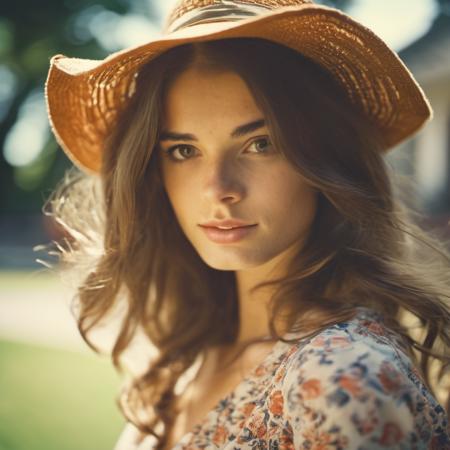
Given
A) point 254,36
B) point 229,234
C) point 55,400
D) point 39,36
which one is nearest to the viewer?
point 254,36

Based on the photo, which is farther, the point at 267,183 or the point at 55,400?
the point at 55,400

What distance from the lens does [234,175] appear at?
179cm

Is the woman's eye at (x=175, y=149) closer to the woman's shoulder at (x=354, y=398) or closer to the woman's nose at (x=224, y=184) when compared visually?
the woman's nose at (x=224, y=184)

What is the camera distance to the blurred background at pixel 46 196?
429 cm

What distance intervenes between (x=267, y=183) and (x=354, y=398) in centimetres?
84

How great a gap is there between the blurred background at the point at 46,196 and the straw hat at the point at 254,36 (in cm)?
13

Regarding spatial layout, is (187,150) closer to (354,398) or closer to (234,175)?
(234,175)

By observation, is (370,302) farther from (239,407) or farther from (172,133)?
(172,133)

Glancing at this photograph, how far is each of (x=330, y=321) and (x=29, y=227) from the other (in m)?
21.3

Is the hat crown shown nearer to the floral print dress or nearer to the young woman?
the young woman

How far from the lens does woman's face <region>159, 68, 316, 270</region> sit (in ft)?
5.84

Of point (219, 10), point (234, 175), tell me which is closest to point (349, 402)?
point (234, 175)

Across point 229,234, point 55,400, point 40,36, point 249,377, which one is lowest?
point 55,400

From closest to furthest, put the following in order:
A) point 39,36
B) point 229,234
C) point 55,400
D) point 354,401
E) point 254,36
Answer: point 354,401 → point 254,36 → point 229,234 → point 55,400 → point 39,36
